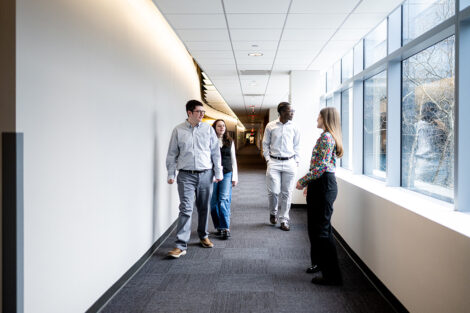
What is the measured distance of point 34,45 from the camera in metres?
1.60

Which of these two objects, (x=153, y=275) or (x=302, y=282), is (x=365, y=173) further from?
(x=153, y=275)

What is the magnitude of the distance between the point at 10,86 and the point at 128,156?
1397mm

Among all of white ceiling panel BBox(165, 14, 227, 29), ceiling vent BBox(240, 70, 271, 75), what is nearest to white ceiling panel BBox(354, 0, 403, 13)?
white ceiling panel BBox(165, 14, 227, 29)

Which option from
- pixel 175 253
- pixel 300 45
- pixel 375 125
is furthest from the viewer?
pixel 300 45

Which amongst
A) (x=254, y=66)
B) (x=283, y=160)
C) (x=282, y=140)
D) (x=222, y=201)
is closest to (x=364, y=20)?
(x=282, y=140)

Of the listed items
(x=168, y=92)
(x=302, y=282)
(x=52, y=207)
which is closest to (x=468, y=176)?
(x=302, y=282)

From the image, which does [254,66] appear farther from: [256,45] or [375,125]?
[375,125]

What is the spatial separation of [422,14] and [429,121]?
2.60 feet

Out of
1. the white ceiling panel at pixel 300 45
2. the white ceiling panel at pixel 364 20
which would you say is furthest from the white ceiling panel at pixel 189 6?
the white ceiling panel at pixel 300 45

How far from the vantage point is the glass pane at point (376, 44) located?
362cm

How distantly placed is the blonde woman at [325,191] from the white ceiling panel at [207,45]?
1.91 m

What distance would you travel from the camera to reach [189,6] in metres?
3.04

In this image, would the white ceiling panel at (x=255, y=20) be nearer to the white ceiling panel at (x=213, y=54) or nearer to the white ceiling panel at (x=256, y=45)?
the white ceiling panel at (x=256, y=45)

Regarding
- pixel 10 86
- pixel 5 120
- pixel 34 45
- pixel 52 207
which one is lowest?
pixel 52 207
